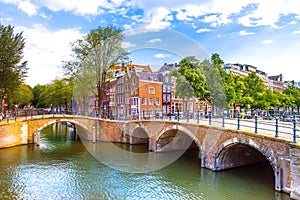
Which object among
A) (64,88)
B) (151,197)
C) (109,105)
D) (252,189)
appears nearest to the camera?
Result: (151,197)

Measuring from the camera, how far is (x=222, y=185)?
13.9 meters

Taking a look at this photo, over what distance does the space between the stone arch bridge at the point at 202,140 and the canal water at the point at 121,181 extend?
764 mm

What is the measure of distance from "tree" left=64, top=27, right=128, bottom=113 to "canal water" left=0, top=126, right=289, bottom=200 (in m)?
13.5

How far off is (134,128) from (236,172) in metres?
12.4

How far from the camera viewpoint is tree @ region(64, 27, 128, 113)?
30.6 metres

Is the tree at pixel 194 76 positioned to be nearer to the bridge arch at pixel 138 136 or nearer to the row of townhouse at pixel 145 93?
the row of townhouse at pixel 145 93

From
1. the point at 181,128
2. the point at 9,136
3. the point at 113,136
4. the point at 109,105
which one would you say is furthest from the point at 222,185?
the point at 109,105

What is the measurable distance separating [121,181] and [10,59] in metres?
19.3

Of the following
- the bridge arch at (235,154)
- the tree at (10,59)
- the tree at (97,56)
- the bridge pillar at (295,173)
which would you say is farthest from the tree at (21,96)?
the bridge pillar at (295,173)

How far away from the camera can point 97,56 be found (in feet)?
100

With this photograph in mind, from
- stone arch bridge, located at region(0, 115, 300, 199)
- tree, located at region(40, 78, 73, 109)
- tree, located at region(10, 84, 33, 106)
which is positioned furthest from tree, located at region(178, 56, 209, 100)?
tree, located at region(10, 84, 33, 106)

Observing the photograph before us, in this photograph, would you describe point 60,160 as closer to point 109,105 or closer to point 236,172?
point 236,172

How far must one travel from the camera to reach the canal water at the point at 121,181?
12.5 meters

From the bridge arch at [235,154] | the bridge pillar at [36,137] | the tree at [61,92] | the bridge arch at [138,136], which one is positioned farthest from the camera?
the tree at [61,92]
